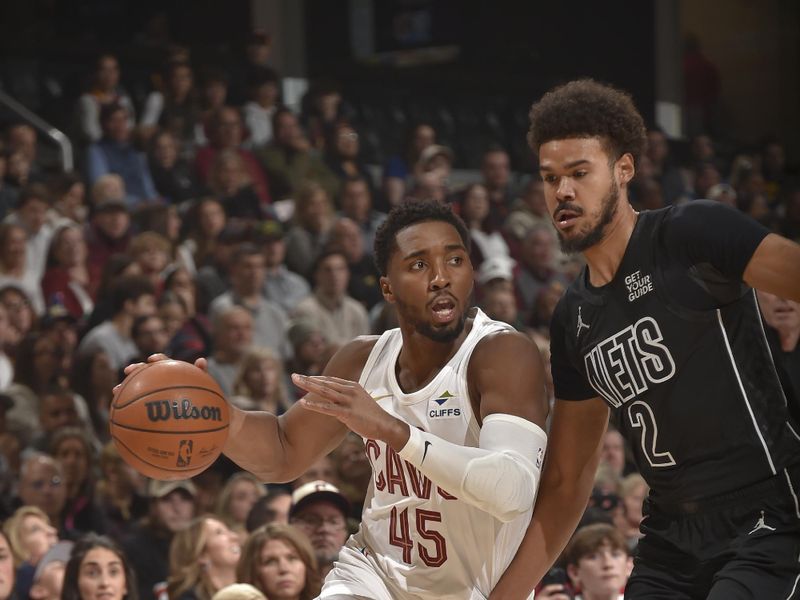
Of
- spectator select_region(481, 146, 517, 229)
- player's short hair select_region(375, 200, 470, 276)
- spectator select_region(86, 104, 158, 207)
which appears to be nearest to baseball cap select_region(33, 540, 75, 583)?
player's short hair select_region(375, 200, 470, 276)

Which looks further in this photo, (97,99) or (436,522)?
(97,99)

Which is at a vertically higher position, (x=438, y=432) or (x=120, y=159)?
(x=120, y=159)

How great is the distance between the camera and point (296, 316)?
8891mm

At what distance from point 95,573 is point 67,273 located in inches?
144

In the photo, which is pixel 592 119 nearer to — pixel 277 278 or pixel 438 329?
pixel 438 329

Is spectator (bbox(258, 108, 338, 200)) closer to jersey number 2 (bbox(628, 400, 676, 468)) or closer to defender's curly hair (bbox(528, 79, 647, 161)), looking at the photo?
defender's curly hair (bbox(528, 79, 647, 161))

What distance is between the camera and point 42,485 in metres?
6.70

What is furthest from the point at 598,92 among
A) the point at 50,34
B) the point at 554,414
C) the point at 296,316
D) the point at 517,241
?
the point at 50,34

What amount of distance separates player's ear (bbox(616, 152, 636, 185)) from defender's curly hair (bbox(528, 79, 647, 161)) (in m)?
0.02

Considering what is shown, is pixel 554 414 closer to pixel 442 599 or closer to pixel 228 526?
pixel 442 599

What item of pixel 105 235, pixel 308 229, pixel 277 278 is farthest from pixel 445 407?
pixel 308 229

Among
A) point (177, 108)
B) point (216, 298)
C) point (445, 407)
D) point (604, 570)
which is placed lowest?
point (604, 570)

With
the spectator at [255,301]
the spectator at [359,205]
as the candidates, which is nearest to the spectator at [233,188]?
the spectator at [359,205]

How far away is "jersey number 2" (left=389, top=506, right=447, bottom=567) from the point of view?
147 inches
